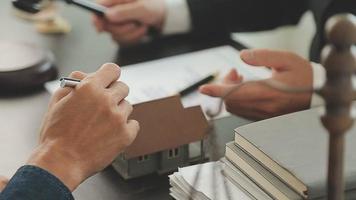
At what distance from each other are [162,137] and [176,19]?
66 centimetres

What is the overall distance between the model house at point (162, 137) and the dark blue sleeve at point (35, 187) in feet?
0.60

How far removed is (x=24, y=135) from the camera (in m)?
1.31

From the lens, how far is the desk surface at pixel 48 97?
1.14 metres

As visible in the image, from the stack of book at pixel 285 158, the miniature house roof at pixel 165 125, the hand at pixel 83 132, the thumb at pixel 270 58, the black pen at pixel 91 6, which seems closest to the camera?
the stack of book at pixel 285 158

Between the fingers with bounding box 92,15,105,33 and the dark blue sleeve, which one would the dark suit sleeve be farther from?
the dark blue sleeve

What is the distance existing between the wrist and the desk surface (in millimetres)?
127

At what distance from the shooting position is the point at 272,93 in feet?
4.27

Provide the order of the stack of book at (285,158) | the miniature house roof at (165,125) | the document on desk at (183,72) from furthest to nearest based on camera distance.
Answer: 1. the document on desk at (183,72)
2. the miniature house roof at (165,125)
3. the stack of book at (285,158)

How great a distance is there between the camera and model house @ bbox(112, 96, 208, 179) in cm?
112

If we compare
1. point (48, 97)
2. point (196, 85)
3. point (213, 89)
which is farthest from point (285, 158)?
point (48, 97)

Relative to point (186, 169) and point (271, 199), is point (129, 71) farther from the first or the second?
point (271, 199)

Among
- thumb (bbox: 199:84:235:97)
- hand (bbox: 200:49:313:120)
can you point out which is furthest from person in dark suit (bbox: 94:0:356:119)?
thumb (bbox: 199:84:235:97)

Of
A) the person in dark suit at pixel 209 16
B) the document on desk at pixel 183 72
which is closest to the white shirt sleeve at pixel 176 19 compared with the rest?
the person in dark suit at pixel 209 16

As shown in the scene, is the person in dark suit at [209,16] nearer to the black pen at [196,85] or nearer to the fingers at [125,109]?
the black pen at [196,85]
